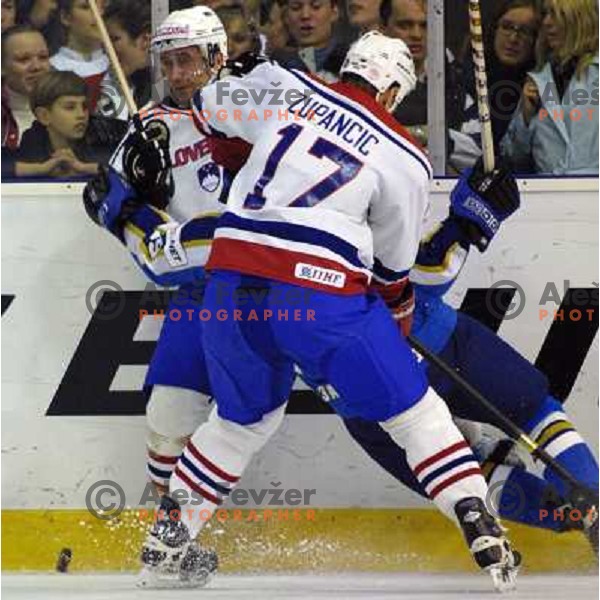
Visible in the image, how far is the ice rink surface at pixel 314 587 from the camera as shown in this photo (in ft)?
12.9

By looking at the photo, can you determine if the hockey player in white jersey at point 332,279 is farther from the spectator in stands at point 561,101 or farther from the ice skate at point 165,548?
the spectator in stands at point 561,101

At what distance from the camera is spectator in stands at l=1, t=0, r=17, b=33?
4.69m

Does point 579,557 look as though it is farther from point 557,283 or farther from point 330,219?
point 330,219

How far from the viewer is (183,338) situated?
439 centimetres

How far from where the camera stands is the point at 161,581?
418cm

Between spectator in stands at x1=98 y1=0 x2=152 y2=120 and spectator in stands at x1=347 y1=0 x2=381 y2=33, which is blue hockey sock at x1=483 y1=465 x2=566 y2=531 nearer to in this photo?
spectator in stands at x1=347 y1=0 x2=381 y2=33

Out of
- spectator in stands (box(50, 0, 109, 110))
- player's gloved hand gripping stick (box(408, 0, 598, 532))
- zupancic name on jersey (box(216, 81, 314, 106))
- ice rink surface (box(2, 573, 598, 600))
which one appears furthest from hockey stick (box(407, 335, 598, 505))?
spectator in stands (box(50, 0, 109, 110))

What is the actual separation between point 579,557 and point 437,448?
968 millimetres

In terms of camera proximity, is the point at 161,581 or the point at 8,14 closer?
the point at 161,581

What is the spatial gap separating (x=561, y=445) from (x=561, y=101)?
916mm

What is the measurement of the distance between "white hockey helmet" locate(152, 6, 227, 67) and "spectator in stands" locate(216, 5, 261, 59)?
227 mm

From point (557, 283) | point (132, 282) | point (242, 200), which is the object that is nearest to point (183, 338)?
point (132, 282)

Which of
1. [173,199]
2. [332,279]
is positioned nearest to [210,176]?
[173,199]

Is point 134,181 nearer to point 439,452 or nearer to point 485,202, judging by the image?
point 485,202
